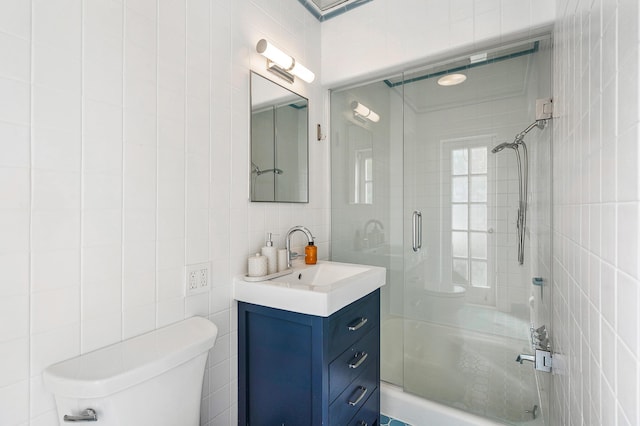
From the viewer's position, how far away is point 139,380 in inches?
32.9

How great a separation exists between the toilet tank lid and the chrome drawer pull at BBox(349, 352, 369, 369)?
2.15 ft

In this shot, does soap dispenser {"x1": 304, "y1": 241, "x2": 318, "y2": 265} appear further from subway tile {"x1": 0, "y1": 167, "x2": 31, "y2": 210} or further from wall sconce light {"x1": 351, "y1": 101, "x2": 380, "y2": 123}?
subway tile {"x1": 0, "y1": 167, "x2": 31, "y2": 210}

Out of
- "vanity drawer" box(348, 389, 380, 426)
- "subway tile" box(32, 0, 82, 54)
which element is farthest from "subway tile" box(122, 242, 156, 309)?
"vanity drawer" box(348, 389, 380, 426)

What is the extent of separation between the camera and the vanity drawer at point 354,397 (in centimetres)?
125

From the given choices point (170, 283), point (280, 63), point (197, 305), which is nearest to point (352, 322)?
point (197, 305)

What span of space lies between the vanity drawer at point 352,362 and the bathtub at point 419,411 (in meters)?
0.44

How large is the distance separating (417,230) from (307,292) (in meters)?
1.00

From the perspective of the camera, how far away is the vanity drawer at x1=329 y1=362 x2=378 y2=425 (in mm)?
1254

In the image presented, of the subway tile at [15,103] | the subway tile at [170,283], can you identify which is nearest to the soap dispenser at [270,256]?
the subway tile at [170,283]

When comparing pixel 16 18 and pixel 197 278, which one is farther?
pixel 197 278

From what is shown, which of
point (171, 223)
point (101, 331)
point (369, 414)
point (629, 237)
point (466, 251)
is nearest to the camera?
point (629, 237)

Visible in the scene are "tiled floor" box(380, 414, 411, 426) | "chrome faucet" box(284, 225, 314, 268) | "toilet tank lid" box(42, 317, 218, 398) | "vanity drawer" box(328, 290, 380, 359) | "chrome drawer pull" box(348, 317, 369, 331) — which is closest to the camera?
"toilet tank lid" box(42, 317, 218, 398)

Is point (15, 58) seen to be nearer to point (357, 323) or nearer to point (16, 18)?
point (16, 18)

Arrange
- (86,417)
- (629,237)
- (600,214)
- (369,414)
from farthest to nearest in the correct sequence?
(369,414)
(86,417)
(600,214)
(629,237)
